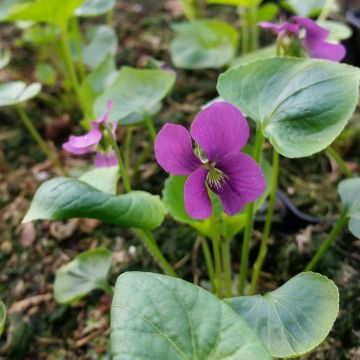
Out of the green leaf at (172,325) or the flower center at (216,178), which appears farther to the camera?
the flower center at (216,178)

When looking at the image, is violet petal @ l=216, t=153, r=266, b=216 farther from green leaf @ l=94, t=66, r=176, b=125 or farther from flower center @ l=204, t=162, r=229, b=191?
green leaf @ l=94, t=66, r=176, b=125

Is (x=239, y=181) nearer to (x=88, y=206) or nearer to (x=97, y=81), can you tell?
(x=88, y=206)

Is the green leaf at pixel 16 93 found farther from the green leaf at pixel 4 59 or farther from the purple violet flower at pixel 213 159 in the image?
the purple violet flower at pixel 213 159

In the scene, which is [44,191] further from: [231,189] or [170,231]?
[170,231]

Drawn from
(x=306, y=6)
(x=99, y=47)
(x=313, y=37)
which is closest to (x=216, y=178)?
(x=313, y=37)

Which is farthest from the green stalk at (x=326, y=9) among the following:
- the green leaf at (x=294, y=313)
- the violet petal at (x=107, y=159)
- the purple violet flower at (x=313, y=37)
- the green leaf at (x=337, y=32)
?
the green leaf at (x=294, y=313)

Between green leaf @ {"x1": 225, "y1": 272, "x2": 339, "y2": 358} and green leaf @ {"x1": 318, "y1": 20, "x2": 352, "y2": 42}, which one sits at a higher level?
green leaf @ {"x1": 318, "y1": 20, "x2": 352, "y2": 42}

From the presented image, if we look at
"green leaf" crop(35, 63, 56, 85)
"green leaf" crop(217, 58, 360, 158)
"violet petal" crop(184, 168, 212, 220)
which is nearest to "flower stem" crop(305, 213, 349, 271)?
"green leaf" crop(217, 58, 360, 158)
